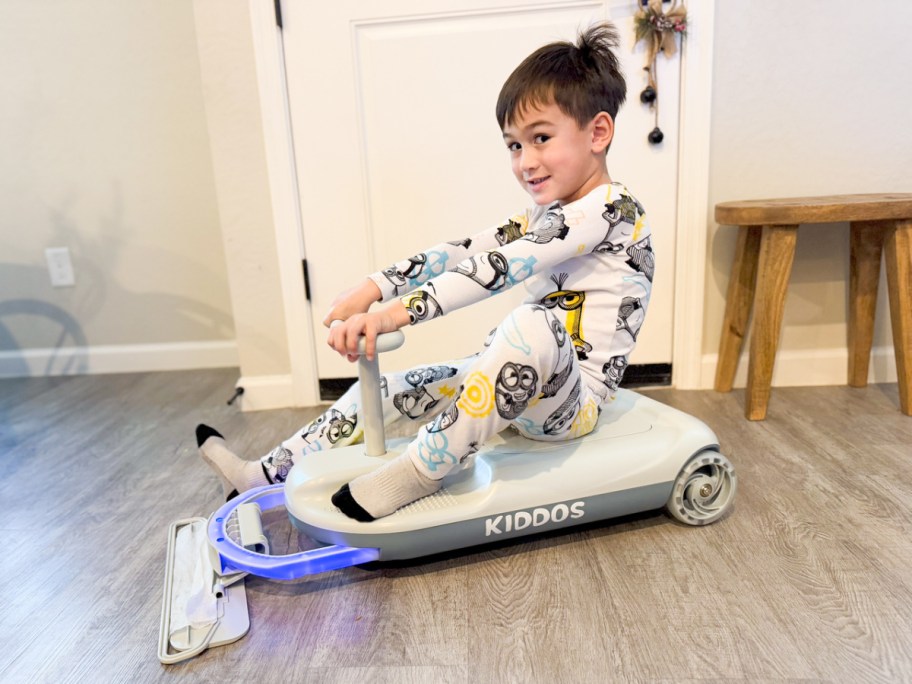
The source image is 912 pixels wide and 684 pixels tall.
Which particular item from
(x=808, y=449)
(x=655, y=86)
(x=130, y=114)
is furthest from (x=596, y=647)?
(x=130, y=114)

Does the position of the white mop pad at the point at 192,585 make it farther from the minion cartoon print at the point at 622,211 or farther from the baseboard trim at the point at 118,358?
the baseboard trim at the point at 118,358

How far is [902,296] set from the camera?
140cm

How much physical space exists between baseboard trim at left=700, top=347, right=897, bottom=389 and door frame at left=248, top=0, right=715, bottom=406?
41mm

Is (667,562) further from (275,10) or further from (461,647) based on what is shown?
(275,10)

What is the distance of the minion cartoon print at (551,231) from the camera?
3.13ft

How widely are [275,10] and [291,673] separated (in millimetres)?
1382

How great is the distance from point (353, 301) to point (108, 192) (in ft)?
4.62

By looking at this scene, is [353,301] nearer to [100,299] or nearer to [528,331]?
[528,331]

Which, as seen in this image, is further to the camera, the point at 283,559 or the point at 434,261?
the point at 434,261

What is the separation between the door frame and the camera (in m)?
1.49

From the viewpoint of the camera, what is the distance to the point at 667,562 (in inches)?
36.7

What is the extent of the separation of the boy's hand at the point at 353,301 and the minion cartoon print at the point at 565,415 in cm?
33

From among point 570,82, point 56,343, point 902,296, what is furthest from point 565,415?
point 56,343

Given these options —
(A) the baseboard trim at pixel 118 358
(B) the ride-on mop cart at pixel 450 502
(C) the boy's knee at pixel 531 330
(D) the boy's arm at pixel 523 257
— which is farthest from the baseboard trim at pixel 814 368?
(A) the baseboard trim at pixel 118 358
